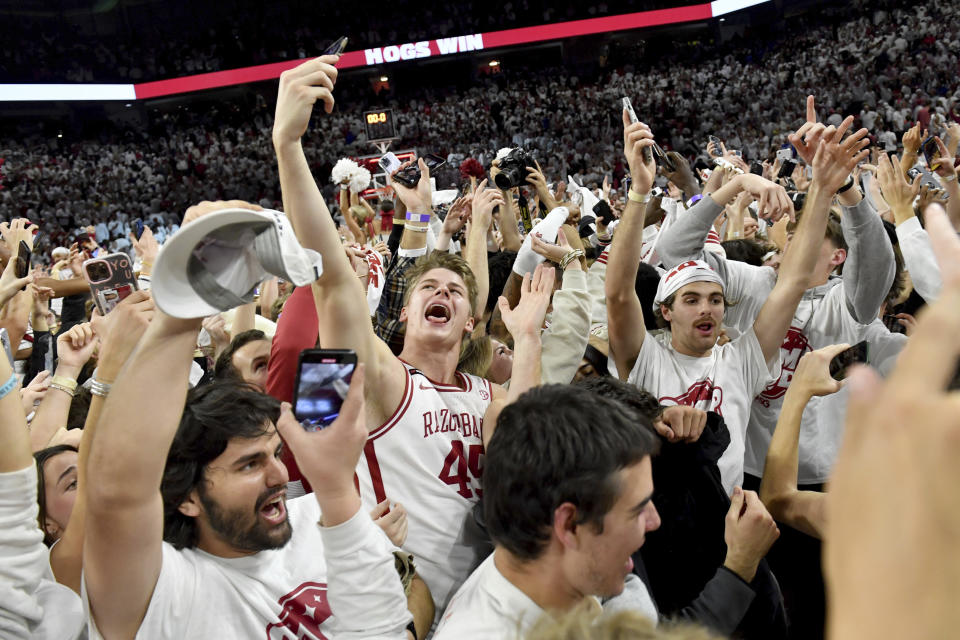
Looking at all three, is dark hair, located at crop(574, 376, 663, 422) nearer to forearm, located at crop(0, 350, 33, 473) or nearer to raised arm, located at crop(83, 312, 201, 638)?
raised arm, located at crop(83, 312, 201, 638)

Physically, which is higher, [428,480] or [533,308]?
[533,308]

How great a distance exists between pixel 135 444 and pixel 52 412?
1308 mm

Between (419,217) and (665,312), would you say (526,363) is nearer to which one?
(665,312)

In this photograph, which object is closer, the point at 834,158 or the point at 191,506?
the point at 191,506

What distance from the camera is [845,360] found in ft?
6.94

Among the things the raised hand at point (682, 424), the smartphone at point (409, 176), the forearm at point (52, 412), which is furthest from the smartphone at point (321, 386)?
the smartphone at point (409, 176)

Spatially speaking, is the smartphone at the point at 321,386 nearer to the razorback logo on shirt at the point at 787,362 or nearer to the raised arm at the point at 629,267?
the raised arm at the point at 629,267

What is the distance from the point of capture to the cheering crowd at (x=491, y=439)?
2.24 feet

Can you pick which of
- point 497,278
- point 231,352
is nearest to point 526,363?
point 231,352

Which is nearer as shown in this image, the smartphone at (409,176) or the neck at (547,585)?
the neck at (547,585)

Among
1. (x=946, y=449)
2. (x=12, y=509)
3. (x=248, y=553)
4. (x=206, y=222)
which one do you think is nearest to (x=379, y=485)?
(x=248, y=553)

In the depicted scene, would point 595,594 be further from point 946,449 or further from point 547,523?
point 946,449

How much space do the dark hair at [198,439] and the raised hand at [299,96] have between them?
593mm

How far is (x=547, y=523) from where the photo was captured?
1332 mm
